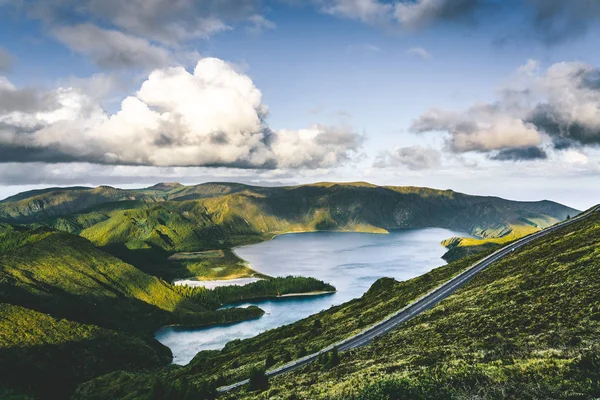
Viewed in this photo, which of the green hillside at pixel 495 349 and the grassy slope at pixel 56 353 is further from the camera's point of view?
the grassy slope at pixel 56 353

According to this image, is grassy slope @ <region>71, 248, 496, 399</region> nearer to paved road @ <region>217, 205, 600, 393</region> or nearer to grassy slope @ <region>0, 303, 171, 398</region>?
paved road @ <region>217, 205, 600, 393</region>

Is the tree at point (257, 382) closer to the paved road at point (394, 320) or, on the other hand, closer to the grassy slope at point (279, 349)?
the paved road at point (394, 320)

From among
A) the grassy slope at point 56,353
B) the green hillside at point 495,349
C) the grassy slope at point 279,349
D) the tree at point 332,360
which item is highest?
the green hillside at point 495,349

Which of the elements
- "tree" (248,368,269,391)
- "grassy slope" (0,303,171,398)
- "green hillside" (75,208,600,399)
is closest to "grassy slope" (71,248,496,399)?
"green hillside" (75,208,600,399)

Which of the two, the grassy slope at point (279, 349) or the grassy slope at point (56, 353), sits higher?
the grassy slope at point (279, 349)

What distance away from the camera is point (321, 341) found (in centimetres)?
8244

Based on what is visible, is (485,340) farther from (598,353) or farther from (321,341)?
(321,341)

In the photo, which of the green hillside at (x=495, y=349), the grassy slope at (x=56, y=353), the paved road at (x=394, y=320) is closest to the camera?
the green hillside at (x=495, y=349)

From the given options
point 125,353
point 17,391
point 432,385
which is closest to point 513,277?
point 432,385

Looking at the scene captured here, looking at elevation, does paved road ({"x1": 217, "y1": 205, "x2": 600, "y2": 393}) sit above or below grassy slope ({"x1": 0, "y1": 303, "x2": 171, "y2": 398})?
above

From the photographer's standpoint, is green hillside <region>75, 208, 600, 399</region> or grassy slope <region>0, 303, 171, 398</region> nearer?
green hillside <region>75, 208, 600, 399</region>

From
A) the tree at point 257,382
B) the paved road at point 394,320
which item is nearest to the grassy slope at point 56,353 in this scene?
the paved road at point 394,320

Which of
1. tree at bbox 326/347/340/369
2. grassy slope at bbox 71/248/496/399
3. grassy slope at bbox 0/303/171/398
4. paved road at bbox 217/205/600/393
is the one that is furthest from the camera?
grassy slope at bbox 0/303/171/398

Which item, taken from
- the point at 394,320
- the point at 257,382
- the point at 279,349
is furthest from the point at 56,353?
the point at 394,320
